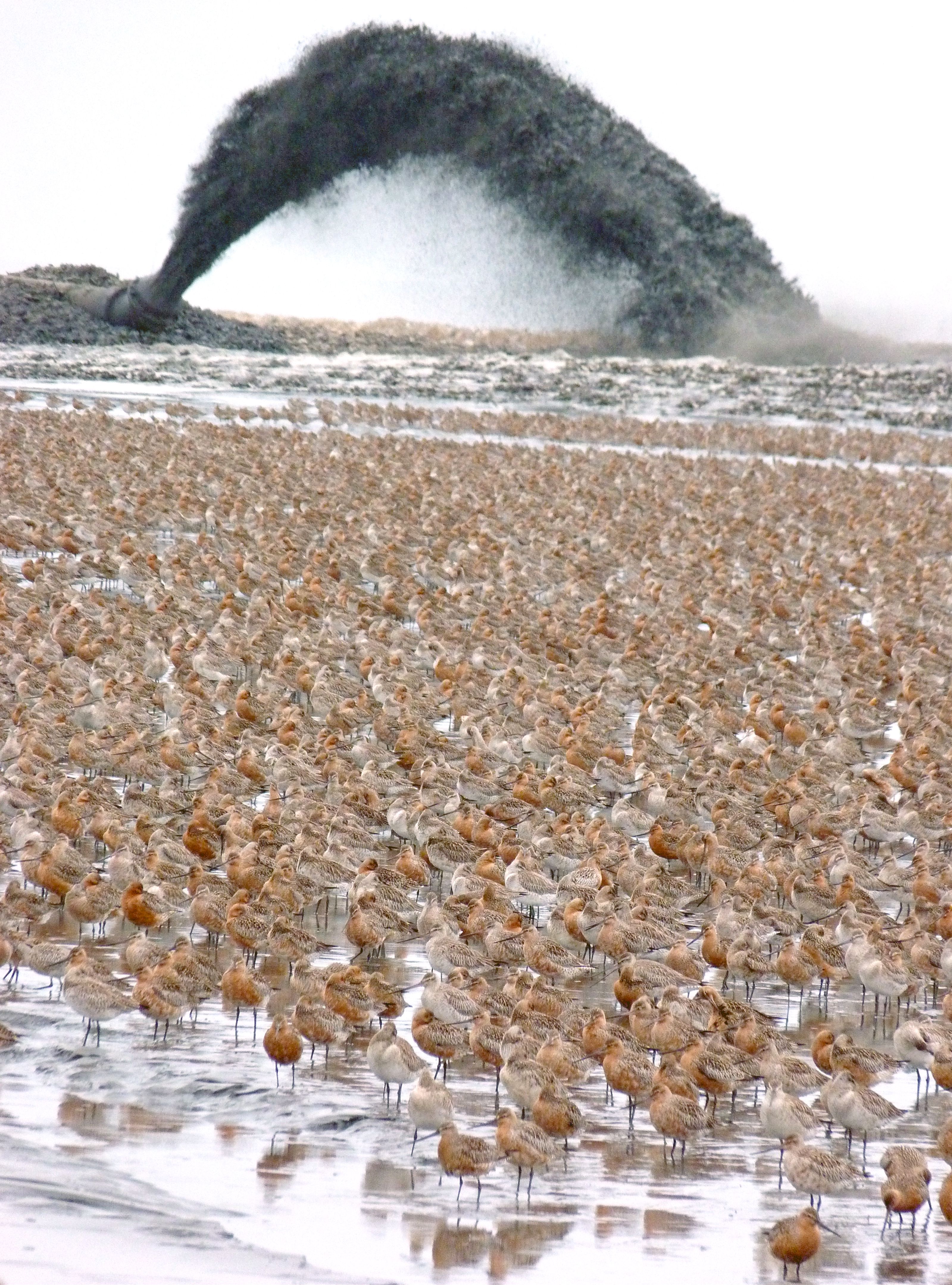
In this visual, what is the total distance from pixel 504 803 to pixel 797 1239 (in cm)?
532

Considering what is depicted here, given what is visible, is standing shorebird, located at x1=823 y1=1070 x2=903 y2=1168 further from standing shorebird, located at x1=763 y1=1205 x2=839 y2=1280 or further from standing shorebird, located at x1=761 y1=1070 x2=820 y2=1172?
standing shorebird, located at x1=763 y1=1205 x2=839 y2=1280

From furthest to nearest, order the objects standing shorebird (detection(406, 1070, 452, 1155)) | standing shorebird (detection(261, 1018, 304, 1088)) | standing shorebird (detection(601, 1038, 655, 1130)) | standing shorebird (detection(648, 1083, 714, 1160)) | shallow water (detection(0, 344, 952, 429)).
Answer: shallow water (detection(0, 344, 952, 429)) → standing shorebird (detection(261, 1018, 304, 1088)) → standing shorebird (detection(601, 1038, 655, 1130)) → standing shorebird (detection(648, 1083, 714, 1160)) → standing shorebird (detection(406, 1070, 452, 1155))

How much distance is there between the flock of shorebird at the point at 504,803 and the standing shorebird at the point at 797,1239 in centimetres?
1

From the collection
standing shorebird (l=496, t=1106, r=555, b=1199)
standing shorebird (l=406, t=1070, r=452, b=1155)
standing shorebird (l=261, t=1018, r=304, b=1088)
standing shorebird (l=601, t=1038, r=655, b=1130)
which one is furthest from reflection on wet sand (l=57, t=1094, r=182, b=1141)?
standing shorebird (l=601, t=1038, r=655, b=1130)

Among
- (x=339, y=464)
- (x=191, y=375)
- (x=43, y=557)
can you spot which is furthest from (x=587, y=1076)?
(x=191, y=375)

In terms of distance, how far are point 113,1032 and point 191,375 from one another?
32110 millimetres

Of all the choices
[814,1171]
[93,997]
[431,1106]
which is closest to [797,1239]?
[814,1171]

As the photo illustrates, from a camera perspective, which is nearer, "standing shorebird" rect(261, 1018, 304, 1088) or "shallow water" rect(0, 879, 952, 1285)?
"shallow water" rect(0, 879, 952, 1285)

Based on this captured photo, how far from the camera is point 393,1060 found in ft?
23.1

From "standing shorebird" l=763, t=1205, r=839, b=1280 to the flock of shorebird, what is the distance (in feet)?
0.04

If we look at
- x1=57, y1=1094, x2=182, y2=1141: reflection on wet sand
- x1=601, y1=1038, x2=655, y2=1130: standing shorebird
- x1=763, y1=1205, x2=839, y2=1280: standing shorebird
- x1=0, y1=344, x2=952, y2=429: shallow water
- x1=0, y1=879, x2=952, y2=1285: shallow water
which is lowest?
x1=57, y1=1094, x2=182, y2=1141: reflection on wet sand

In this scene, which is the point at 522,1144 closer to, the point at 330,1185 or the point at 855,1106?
the point at 330,1185

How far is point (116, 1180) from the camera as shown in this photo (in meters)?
6.29

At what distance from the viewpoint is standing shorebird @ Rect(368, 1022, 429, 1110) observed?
23.1 feet
